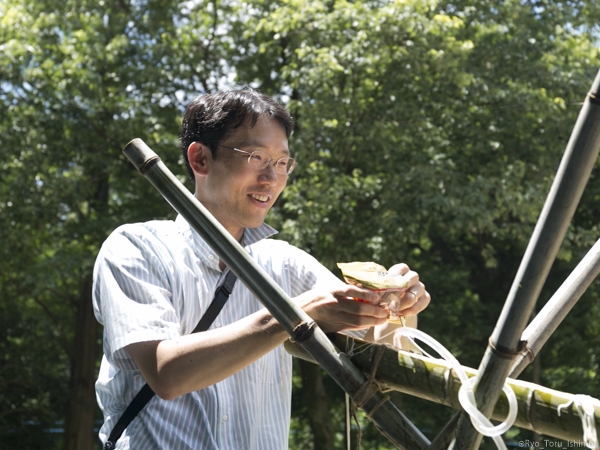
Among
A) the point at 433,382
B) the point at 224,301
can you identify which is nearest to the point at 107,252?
the point at 224,301

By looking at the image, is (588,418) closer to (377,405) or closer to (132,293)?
(377,405)

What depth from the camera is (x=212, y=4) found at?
1434 cm

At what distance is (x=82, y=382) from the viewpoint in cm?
1566

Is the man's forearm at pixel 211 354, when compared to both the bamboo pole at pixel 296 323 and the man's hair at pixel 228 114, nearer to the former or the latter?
the bamboo pole at pixel 296 323

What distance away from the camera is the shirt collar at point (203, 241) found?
216cm

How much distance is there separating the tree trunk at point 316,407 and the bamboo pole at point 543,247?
1268 centimetres

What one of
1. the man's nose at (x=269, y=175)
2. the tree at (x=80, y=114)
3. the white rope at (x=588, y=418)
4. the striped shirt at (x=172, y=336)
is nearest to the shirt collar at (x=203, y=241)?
the striped shirt at (x=172, y=336)

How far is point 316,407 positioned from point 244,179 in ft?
40.6

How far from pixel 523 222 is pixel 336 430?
19.9 feet

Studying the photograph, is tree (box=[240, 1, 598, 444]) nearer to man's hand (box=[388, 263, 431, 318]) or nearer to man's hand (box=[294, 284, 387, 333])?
man's hand (box=[388, 263, 431, 318])

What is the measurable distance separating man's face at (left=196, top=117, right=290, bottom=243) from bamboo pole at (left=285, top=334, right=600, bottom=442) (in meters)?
0.71

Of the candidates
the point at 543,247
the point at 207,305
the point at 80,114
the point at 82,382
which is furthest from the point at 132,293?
the point at 82,382

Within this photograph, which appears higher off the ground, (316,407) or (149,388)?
(149,388)

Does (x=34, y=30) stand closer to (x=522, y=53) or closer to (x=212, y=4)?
(x=212, y=4)
